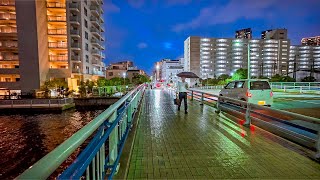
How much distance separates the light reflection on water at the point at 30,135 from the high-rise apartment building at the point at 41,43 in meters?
14.4

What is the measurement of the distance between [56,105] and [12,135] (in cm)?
1038

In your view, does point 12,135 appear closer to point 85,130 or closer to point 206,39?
point 85,130

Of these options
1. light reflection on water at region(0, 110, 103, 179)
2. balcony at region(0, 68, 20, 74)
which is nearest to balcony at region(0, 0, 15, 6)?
balcony at region(0, 68, 20, 74)

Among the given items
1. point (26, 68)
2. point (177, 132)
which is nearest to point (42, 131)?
point (177, 132)

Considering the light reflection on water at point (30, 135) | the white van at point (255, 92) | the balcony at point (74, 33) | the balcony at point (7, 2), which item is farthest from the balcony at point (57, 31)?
the white van at point (255, 92)

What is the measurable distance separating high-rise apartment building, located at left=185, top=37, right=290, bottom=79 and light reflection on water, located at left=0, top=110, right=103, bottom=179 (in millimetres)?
105203

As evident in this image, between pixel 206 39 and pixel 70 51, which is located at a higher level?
pixel 206 39

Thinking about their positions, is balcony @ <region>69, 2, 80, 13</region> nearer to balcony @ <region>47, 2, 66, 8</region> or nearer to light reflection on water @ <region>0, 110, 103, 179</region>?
balcony @ <region>47, 2, 66, 8</region>

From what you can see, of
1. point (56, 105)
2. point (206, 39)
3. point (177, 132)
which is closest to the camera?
point (177, 132)

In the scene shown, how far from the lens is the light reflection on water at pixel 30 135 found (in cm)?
1161

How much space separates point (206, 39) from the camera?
408ft

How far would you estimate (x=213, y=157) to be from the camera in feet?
15.3

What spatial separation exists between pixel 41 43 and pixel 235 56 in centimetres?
11284

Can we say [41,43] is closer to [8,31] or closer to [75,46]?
[75,46]
